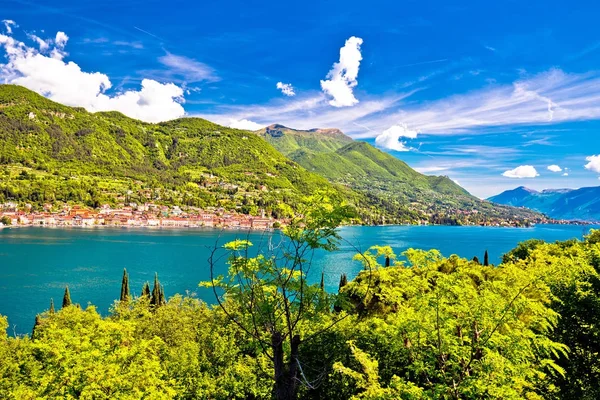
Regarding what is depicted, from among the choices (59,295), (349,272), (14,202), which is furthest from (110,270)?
(14,202)

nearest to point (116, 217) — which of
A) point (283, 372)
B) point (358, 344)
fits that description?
point (358, 344)

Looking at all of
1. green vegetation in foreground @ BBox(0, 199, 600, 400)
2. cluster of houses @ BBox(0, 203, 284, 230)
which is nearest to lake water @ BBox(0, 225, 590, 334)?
green vegetation in foreground @ BBox(0, 199, 600, 400)

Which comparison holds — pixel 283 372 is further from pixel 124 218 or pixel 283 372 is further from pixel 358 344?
pixel 124 218

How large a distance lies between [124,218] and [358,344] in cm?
18137

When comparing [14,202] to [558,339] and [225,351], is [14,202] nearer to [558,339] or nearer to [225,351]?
[225,351]

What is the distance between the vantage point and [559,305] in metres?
12.9

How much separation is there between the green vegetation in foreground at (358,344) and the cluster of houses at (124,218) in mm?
133846

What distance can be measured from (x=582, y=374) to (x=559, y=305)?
9.57ft

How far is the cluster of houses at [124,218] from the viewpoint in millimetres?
160000

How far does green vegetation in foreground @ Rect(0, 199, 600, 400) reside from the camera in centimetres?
564

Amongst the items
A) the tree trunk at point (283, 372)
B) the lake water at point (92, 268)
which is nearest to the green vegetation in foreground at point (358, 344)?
the tree trunk at point (283, 372)

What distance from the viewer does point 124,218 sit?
175000 millimetres

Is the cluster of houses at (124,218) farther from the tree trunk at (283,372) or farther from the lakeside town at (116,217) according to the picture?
the tree trunk at (283,372)

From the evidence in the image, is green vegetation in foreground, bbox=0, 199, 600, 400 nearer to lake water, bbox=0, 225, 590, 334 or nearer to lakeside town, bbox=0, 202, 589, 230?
lake water, bbox=0, 225, 590, 334
